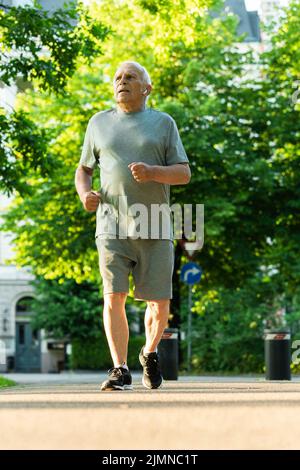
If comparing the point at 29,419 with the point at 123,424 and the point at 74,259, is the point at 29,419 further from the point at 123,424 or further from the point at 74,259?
the point at 74,259

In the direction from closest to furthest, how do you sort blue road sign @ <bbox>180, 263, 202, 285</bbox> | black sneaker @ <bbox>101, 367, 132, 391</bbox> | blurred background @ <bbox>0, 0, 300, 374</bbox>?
1. black sneaker @ <bbox>101, 367, 132, 391</bbox>
2. blue road sign @ <bbox>180, 263, 202, 285</bbox>
3. blurred background @ <bbox>0, 0, 300, 374</bbox>

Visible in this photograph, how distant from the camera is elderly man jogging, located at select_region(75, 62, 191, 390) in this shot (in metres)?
7.68

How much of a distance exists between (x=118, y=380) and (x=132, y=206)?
116 cm

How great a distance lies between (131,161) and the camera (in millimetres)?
7730

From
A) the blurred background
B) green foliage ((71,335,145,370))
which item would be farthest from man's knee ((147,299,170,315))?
green foliage ((71,335,145,370))


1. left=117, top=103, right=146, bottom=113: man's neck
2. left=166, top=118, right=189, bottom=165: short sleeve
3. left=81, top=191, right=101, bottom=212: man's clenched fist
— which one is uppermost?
left=117, top=103, right=146, bottom=113: man's neck

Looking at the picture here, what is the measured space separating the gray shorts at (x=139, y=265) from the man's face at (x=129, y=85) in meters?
0.97

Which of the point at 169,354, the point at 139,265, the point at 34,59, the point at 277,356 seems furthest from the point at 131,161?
the point at 34,59

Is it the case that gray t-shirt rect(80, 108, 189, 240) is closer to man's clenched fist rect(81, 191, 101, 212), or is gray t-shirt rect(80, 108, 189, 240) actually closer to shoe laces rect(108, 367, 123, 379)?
man's clenched fist rect(81, 191, 101, 212)

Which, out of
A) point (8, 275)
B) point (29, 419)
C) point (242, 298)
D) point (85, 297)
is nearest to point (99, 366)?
point (85, 297)

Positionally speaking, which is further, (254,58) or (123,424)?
(254,58)

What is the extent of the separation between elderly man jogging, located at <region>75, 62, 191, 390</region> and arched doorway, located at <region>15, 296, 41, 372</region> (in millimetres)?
51804

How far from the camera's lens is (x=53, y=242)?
100 feet
